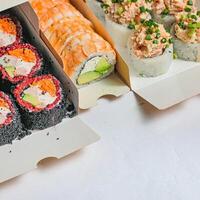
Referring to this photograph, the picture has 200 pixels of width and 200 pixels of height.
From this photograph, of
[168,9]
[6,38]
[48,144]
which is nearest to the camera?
[48,144]

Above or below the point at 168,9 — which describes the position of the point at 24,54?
above

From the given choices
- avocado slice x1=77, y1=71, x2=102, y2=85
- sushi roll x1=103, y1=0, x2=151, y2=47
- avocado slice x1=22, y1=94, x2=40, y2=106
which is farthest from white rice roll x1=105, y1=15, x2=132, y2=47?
avocado slice x1=22, y1=94, x2=40, y2=106

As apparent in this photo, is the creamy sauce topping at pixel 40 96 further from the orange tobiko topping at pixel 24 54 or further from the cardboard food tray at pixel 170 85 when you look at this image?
the cardboard food tray at pixel 170 85

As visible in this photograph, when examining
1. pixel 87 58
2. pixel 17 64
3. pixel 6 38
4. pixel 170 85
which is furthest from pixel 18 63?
pixel 170 85

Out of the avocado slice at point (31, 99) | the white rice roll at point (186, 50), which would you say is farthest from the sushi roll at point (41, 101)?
the white rice roll at point (186, 50)

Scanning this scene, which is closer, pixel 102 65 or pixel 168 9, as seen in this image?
pixel 102 65

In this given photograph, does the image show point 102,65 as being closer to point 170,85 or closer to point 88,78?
point 88,78

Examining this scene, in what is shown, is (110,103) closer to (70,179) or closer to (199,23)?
(70,179)

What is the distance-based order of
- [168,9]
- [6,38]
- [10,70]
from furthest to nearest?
[168,9] → [6,38] → [10,70]
